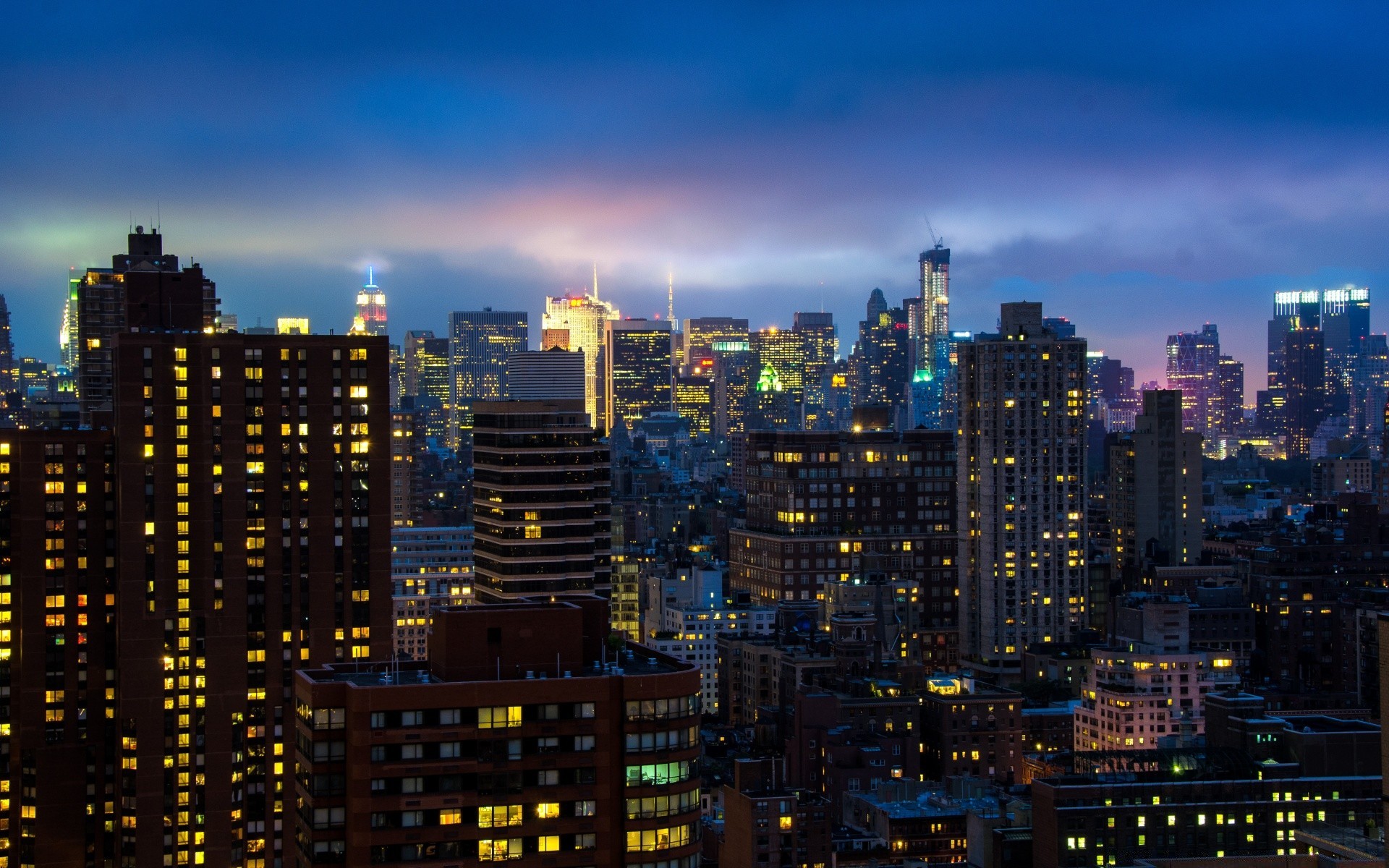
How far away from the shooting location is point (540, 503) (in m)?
167

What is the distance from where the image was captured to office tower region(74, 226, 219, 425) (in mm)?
133750

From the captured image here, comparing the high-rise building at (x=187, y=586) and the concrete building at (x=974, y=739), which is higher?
the high-rise building at (x=187, y=586)

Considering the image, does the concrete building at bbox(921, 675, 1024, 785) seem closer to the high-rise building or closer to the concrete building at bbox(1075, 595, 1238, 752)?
the concrete building at bbox(1075, 595, 1238, 752)

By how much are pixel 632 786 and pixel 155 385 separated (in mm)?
61845

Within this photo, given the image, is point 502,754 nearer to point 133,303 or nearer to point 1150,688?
point 133,303

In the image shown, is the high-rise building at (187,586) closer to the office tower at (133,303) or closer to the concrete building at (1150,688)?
the office tower at (133,303)

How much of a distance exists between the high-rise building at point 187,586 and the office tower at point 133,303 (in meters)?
9.63

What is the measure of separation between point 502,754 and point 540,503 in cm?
10507

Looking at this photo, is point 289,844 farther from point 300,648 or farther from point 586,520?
point 586,520

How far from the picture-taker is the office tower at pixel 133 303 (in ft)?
439

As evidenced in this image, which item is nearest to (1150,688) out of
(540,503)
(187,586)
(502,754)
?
(540,503)

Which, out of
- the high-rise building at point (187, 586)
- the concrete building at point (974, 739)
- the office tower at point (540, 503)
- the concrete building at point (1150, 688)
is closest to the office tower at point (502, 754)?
the high-rise building at point (187, 586)

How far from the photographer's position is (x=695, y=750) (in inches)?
2571

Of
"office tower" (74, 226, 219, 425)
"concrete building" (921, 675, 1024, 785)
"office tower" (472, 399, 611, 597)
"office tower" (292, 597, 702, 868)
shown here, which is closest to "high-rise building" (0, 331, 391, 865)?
"office tower" (74, 226, 219, 425)
